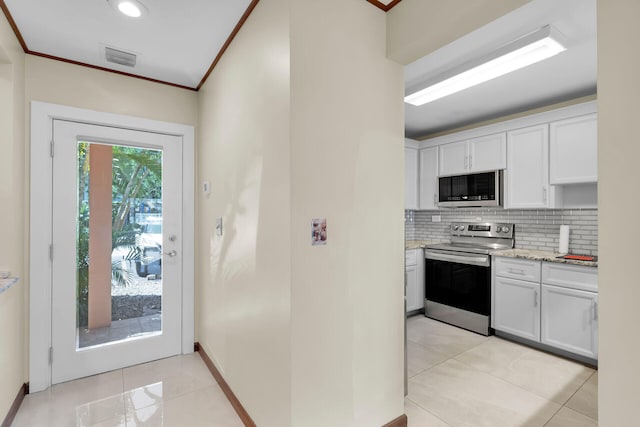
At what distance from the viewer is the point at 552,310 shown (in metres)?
2.94

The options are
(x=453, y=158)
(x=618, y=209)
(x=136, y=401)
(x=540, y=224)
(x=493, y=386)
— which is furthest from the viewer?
(x=453, y=158)

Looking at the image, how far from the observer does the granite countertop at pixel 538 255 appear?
2742mm

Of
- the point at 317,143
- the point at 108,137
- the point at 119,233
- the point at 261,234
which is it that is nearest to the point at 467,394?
the point at 261,234

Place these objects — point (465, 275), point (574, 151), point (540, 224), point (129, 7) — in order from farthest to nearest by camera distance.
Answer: point (465, 275)
point (540, 224)
point (574, 151)
point (129, 7)

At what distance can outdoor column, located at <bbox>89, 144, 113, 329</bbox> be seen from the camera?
254 cm

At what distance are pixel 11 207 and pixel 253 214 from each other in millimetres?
1590

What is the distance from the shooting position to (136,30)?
2.01 meters

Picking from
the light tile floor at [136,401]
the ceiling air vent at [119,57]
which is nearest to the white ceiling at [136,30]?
the ceiling air vent at [119,57]

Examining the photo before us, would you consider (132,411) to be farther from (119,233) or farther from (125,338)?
(119,233)

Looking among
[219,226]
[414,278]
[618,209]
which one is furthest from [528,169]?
[219,226]

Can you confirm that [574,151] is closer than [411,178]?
Yes

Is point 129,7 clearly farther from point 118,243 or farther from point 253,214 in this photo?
point 118,243

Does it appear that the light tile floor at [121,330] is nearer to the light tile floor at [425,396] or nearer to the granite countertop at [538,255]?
the light tile floor at [425,396]

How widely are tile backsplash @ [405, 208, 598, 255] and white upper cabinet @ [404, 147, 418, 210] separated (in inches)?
17.9
